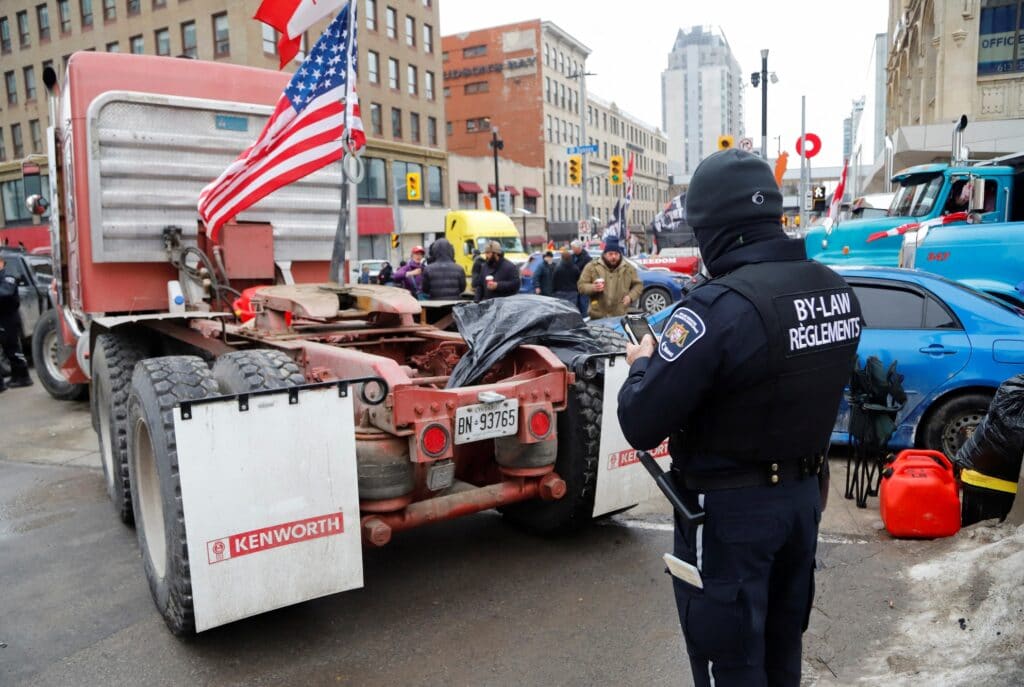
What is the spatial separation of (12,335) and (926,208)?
524 inches

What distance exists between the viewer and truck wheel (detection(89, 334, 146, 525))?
5.25m

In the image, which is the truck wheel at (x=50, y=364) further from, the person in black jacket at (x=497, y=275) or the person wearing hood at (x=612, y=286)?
the person wearing hood at (x=612, y=286)

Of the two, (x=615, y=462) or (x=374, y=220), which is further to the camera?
(x=374, y=220)

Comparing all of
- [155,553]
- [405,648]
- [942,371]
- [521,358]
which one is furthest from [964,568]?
[155,553]

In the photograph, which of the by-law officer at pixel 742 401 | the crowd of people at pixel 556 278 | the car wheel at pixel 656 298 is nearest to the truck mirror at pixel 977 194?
the crowd of people at pixel 556 278

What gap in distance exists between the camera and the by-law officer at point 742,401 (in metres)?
2.13

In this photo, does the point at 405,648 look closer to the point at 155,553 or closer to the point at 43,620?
the point at 155,553

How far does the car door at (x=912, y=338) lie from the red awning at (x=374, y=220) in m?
39.0

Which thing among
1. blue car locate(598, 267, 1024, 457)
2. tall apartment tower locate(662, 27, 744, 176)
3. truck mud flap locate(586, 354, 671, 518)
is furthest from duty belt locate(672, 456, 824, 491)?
tall apartment tower locate(662, 27, 744, 176)

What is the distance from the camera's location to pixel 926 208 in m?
11.5

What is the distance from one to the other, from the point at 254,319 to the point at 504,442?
92.1 inches

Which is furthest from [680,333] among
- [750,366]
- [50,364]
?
[50,364]

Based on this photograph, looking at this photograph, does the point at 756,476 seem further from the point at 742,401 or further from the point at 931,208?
the point at 931,208

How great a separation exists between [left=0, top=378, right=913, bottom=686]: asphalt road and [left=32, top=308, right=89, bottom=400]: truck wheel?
206 inches
